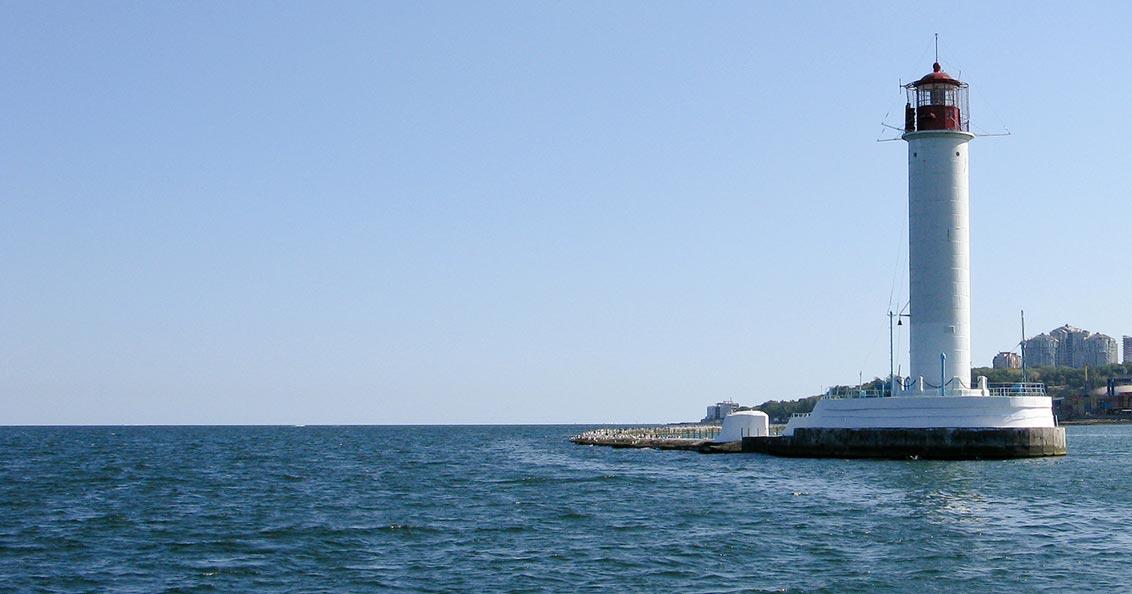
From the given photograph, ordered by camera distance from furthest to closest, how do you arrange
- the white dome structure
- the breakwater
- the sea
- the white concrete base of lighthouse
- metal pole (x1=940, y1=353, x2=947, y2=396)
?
the breakwater, the white dome structure, metal pole (x1=940, y1=353, x2=947, y2=396), the white concrete base of lighthouse, the sea

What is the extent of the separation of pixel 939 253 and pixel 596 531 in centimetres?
3203

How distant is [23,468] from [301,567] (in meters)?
50.3

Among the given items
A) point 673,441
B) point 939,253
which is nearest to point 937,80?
point 939,253

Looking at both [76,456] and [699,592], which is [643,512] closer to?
[699,592]

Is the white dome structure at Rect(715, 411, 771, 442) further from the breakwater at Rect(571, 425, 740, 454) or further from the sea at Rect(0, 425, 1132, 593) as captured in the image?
the sea at Rect(0, 425, 1132, 593)

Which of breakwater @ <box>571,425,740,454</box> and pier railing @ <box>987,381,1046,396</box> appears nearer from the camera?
pier railing @ <box>987,381,1046,396</box>

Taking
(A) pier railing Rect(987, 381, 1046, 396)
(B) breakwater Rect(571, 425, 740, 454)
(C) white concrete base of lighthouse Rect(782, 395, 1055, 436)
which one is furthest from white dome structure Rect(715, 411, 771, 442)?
(A) pier railing Rect(987, 381, 1046, 396)

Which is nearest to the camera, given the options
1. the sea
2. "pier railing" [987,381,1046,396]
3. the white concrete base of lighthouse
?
the sea

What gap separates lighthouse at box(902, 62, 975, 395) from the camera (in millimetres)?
60438

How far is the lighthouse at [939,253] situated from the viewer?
198ft

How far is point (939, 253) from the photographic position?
60531mm

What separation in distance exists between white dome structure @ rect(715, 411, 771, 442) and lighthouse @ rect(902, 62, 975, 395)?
15105 millimetres

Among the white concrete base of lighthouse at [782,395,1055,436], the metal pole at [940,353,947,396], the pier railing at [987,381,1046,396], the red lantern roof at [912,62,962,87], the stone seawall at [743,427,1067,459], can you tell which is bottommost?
the stone seawall at [743,427,1067,459]

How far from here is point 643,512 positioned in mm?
39656
